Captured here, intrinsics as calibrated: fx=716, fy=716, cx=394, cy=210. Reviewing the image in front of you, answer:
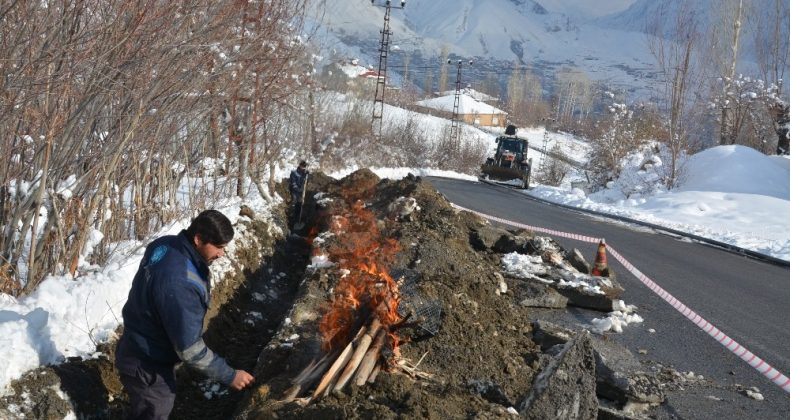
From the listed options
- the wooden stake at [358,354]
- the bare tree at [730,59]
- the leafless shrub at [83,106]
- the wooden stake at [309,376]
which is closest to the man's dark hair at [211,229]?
the wooden stake at [309,376]

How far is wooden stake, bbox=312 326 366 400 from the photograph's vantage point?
15.5 ft

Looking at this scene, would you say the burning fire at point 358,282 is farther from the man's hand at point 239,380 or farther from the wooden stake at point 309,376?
the man's hand at point 239,380

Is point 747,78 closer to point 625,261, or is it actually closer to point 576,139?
point 625,261

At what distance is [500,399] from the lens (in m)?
5.15

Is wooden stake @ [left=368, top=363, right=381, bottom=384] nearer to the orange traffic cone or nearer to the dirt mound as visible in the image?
the dirt mound

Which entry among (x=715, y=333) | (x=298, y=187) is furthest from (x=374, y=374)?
(x=298, y=187)

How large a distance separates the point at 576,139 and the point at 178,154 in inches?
3450

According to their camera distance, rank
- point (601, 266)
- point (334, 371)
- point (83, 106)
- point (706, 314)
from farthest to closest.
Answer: point (601, 266) → point (706, 314) → point (83, 106) → point (334, 371)

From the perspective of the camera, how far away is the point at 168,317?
3924mm

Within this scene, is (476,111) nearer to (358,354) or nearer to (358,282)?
(358,282)

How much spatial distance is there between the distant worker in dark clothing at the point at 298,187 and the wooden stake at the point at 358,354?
8931mm

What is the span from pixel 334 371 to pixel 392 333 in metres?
0.99

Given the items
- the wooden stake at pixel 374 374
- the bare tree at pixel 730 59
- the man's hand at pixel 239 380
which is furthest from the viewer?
the bare tree at pixel 730 59

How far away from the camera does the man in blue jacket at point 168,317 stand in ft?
12.8
